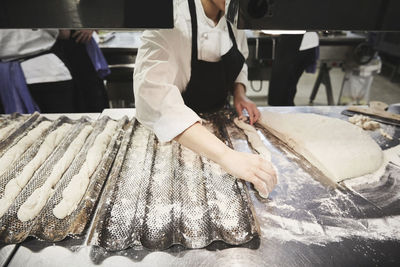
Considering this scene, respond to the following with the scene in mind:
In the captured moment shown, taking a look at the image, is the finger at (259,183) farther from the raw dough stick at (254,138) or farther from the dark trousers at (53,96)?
the dark trousers at (53,96)

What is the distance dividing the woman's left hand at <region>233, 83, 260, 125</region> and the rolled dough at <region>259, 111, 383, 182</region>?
0.18 feet

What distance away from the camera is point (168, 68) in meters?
1.19

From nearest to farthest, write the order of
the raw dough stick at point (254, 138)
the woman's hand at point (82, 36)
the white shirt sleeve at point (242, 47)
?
the raw dough stick at point (254, 138)
the white shirt sleeve at point (242, 47)
the woman's hand at point (82, 36)

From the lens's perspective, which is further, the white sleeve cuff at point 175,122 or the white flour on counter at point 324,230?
the white sleeve cuff at point 175,122

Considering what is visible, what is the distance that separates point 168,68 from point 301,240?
885 millimetres

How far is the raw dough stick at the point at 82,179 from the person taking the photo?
3.11ft

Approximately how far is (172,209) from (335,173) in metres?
0.74

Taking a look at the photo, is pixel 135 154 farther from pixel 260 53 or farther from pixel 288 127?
pixel 260 53

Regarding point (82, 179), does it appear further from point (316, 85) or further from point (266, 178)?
point (316, 85)

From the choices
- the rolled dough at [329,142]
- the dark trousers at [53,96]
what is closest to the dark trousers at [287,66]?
the rolled dough at [329,142]

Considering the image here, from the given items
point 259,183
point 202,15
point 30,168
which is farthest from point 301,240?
point 30,168

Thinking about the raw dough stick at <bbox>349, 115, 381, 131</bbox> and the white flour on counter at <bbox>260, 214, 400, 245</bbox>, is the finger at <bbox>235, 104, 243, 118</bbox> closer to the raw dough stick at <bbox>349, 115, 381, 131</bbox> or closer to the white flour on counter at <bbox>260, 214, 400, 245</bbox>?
the raw dough stick at <bbox>349, 115, 381, 131</bbox>

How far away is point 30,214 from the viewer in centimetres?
92

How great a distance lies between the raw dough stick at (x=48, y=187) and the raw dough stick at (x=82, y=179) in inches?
2.7
